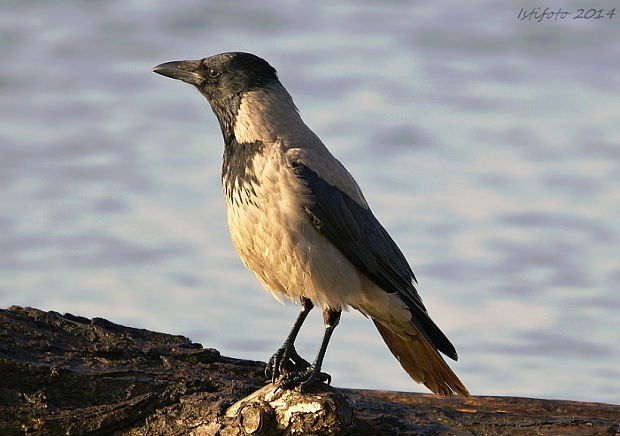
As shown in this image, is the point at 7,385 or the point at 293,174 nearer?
the point at 7,385

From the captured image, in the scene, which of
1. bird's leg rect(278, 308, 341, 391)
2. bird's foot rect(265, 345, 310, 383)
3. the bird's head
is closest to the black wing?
bird's leg rect(278, 308, 341, 391)

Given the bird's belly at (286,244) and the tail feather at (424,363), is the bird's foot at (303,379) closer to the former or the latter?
the bird's belly at (286,244)

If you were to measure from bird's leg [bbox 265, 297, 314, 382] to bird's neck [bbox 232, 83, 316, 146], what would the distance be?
882mm

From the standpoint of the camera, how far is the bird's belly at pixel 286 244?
14.9ft

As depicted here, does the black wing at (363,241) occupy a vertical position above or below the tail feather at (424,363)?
above

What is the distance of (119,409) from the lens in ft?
13.0

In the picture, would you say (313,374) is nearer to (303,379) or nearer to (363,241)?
(303,379)

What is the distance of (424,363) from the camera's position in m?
5.05

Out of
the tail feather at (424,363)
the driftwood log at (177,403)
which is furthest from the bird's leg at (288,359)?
the tail feather at (424,363)

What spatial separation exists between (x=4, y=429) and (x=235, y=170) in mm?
1696

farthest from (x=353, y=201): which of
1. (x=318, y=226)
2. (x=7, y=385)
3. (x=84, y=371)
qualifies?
(x=7, y=385)

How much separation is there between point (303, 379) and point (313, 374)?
10 cm

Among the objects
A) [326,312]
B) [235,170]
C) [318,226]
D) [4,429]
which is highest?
[235,170]

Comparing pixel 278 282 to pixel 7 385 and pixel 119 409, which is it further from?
pixel 7 385
